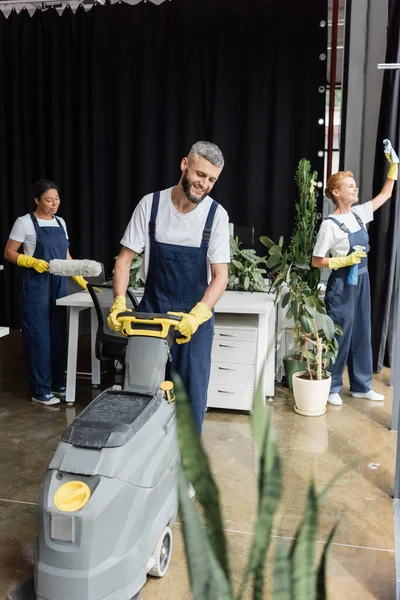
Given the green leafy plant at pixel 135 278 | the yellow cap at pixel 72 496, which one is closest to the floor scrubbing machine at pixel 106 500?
the yellow cap at pixel 72 496

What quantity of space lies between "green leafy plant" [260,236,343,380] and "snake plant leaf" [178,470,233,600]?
3.02m

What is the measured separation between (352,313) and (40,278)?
78.5 inches

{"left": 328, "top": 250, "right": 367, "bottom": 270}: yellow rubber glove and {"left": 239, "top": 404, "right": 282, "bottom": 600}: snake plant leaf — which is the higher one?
{"left": 239, "top": 404, "right": 282, "bottom": 600}: snake plant leaf

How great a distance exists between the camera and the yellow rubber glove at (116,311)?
7.19 ft

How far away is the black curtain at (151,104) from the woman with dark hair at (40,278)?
86.4 inches

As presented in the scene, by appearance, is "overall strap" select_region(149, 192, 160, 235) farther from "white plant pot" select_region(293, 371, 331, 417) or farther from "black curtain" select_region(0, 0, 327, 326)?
"black curtain" select_region(0, 0, 327, 326)

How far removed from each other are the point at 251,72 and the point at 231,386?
3.16m

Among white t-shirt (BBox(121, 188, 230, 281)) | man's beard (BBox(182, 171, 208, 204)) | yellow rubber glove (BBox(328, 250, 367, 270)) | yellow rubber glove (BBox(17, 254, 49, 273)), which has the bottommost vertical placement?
yellow rubber glove (BBox(17, 254, 49, 273))

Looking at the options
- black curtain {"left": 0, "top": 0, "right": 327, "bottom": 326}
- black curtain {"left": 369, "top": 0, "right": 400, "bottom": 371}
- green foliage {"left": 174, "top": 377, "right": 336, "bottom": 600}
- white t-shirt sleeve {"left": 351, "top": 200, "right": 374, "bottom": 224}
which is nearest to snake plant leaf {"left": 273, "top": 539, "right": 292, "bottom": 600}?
green foliage {"left": 174, "top": 377, "right": 336, "bottom": 600}

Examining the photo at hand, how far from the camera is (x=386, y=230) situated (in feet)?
15.2

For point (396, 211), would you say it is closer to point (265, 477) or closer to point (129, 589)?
point (129, 589)

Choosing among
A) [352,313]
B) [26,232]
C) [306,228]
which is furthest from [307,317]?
[26,232]

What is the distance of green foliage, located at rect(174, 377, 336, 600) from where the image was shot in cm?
67

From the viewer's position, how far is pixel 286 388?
14.5 ft
